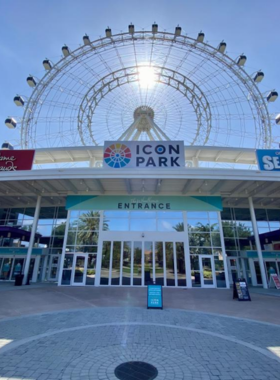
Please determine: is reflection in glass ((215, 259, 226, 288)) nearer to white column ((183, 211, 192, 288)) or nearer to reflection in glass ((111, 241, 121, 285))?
white column ((183, 211, 192, 288))

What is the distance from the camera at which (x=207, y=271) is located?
15.8 meters

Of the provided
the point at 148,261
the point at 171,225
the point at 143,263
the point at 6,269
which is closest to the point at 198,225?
the point at 171,225

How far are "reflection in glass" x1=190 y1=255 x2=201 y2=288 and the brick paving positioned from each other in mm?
8268

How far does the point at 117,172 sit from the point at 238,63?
58.8ft

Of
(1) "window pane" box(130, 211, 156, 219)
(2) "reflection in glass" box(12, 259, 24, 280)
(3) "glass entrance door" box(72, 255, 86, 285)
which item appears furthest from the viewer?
(2) "reflection in glass" box(12, 259, 24, 280)

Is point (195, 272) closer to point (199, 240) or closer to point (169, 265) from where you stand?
point (169, 265)

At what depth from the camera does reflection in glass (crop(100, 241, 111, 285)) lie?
51.2 feet

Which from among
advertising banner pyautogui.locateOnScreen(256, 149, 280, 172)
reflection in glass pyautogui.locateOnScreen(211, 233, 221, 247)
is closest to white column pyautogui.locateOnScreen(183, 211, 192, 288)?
reflection in glass pyautogui.locateOnScreen(211, 233, 221, 247)

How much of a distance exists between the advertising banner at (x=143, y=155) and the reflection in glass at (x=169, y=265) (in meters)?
5.88

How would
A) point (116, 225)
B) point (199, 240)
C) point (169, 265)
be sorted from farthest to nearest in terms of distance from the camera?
1. point (116, 225)
2. point (199, 240)
3. point (169, 265)

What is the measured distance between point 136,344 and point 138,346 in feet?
0.43

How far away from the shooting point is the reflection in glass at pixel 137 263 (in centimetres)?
1539

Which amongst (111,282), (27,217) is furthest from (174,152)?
(27,217)

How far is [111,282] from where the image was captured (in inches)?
609
